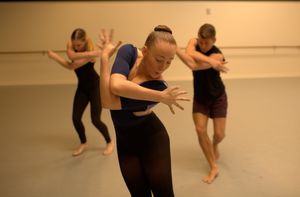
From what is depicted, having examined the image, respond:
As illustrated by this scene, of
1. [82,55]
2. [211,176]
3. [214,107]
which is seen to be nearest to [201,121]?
[214,107]

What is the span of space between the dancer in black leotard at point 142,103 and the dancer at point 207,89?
105 cm

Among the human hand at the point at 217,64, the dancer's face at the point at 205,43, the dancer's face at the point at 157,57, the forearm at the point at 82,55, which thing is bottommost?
the human hand at the point at 217,64

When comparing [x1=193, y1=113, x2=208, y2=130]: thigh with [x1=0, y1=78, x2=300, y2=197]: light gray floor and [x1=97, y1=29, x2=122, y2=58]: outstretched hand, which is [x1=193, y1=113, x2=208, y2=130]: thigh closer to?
[x1=0, y1=78, x2=300, y2=197]: light gray floor

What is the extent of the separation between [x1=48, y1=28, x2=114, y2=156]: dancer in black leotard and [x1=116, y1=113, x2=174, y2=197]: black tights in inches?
56.0

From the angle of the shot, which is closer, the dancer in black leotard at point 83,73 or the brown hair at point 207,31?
the brown hair at point 207,31

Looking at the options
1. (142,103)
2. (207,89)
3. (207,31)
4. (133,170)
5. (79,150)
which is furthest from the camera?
(79,150)

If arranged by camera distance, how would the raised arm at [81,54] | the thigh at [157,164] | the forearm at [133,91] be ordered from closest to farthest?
the forearm at [133,91] → the thigh at [157,164] → the raised arm at [81,54]

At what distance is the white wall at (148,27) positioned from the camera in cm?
611

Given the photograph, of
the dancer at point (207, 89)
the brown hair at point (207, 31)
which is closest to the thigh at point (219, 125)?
the dancer at point (207, 89)

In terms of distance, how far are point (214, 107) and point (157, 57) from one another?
140 cm

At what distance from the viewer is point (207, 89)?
8.50 feet

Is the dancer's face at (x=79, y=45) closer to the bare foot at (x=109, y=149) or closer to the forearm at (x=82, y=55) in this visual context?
the forearm at (x=82, y=55)

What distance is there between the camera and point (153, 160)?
152cm

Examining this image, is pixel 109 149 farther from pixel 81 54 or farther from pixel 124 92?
pixel 124 92
